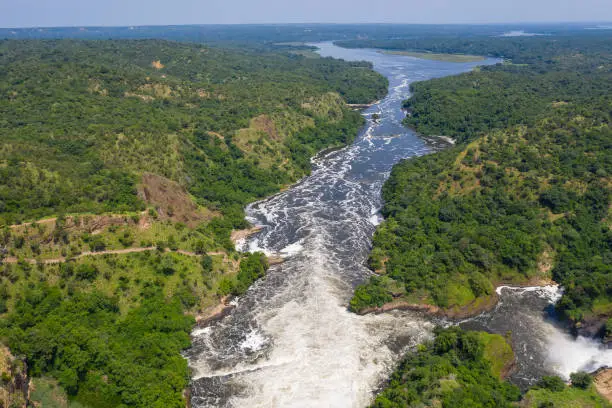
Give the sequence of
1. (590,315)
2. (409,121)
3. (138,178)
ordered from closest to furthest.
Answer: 1. (590,315)
2. (138,178)
3. (409,121)

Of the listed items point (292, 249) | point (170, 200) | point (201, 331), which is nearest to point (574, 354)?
point (292, 249)

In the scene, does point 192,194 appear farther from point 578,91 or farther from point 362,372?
point 578,91

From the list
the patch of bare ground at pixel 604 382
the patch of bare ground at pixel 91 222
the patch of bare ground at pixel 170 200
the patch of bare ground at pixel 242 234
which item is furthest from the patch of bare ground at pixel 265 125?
the patch of bare ground at pixel 604 382

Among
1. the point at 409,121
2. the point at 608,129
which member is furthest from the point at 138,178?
the point at 409,121

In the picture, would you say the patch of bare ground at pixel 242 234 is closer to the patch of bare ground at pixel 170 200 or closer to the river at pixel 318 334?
the river at pixel 318 334

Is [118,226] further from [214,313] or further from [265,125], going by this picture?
[265,125]

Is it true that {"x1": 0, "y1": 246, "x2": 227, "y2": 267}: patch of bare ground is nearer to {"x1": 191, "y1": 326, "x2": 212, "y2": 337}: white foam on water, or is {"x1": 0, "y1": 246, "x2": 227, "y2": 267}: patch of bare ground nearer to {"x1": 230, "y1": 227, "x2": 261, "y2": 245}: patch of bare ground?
{"x1": 230, "y1": 227, "x2": 261, "y2": 245}: patch of bare ground
